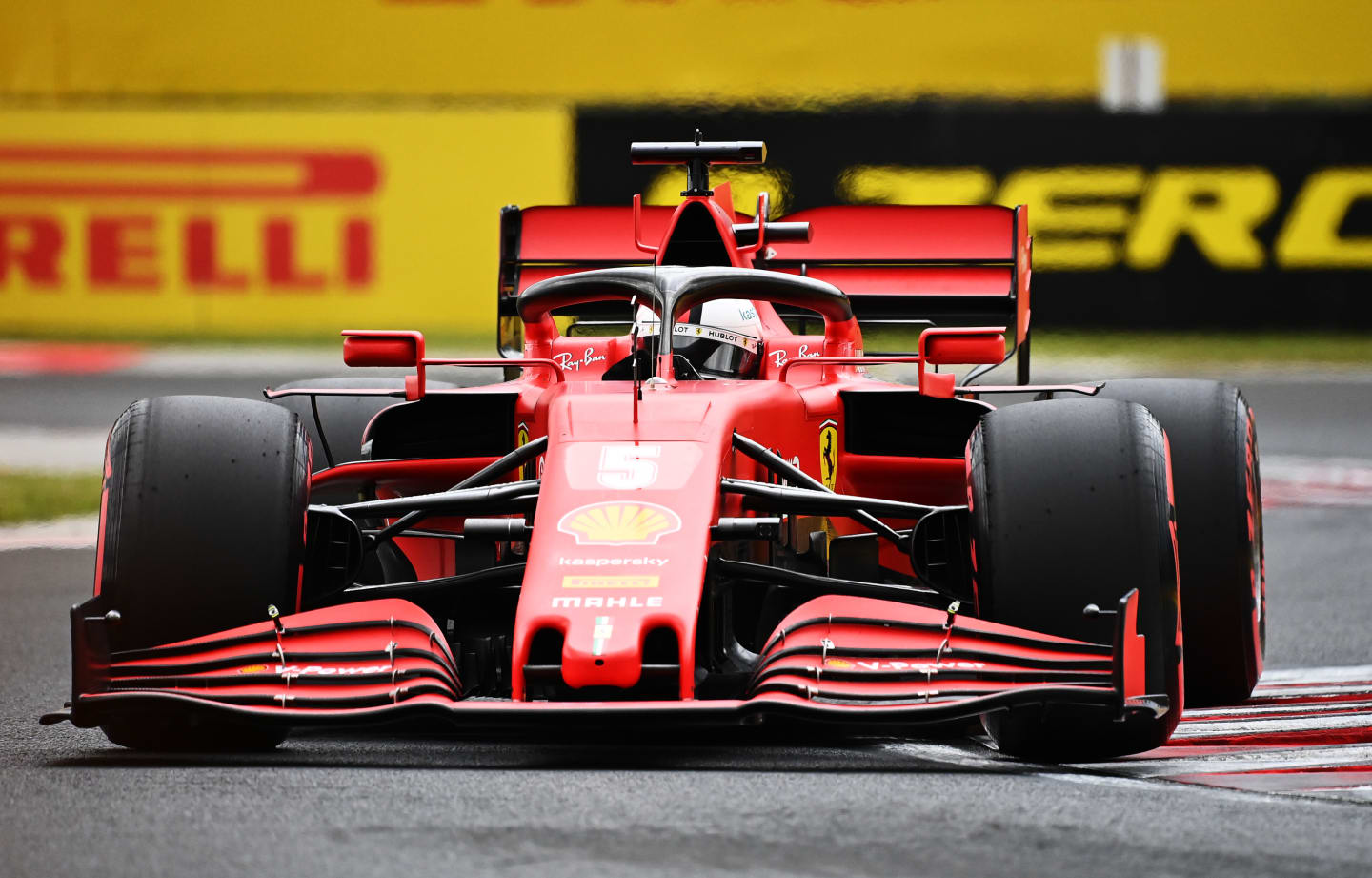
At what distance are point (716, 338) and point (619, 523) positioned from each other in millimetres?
1657

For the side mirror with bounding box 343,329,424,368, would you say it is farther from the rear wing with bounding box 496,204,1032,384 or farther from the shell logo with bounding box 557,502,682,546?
the rear wing with bounding box 496,204,1032,384

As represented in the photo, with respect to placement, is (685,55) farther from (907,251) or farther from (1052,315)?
(907,251)

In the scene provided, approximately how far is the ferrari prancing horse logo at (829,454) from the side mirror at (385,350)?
118 cm

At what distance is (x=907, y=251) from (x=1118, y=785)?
12.2 feet

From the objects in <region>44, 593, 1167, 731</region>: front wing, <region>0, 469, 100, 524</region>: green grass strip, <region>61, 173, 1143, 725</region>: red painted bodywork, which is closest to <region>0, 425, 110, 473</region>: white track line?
<region>0, 469, 100, 524</region>: green grass strip

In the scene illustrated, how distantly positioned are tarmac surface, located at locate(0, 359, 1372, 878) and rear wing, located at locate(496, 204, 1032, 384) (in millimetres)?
2861

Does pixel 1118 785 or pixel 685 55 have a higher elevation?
pixel 685 55

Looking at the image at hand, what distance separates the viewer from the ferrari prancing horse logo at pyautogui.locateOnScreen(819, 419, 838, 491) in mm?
6555

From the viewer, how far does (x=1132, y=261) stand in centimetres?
1756

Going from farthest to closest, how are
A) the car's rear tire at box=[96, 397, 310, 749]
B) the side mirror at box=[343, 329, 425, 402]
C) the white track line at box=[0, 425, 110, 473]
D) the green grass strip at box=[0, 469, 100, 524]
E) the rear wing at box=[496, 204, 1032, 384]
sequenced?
1. the white track line at box=[0, 425, 110, 473]
2. the green grass strip at box=[0, 469, 100, 524]
3. the rear wing at box=[496, 204, 1032, 384]
4. the side mirror at box=[343, 329, 425, 402]
5. the car's rear tire at box=[96, 397, 310, 749]

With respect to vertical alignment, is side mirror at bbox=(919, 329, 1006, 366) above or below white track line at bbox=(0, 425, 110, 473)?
above

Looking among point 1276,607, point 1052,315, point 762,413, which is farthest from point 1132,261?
point 762,413

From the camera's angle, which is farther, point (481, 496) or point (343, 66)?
point (343, 66)

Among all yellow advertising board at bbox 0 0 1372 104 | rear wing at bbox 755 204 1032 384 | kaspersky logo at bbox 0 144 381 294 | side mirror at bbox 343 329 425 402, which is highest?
yellow advertising board at bbox 0 0 1372 104
